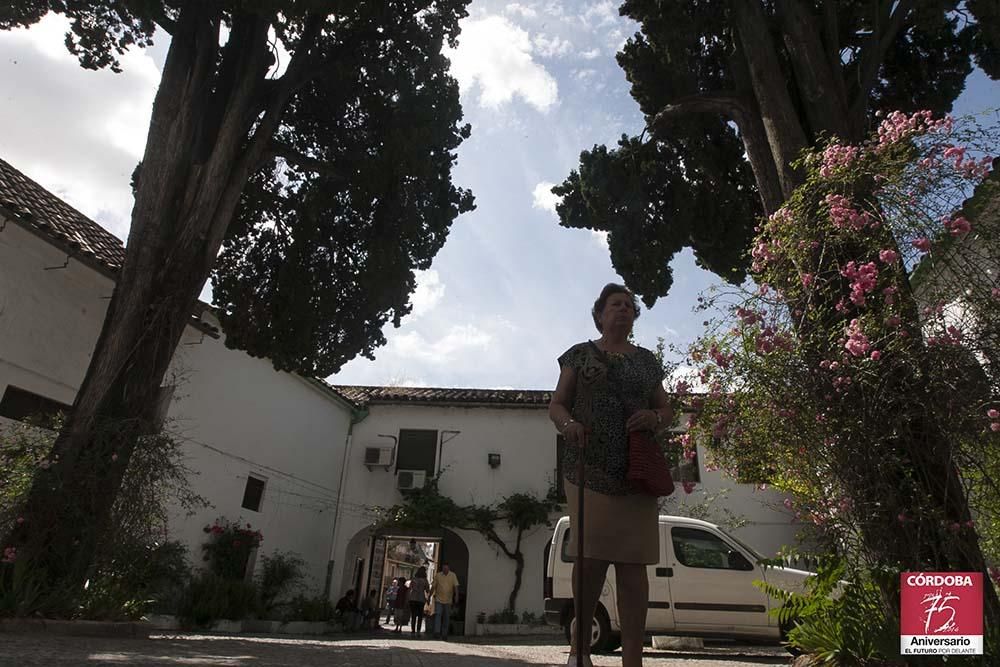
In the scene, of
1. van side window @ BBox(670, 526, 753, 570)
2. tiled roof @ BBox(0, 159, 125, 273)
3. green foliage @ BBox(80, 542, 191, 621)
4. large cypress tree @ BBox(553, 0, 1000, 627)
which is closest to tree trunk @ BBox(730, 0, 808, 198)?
large cypress tree @ BBox(553, 0, 1000, 627)

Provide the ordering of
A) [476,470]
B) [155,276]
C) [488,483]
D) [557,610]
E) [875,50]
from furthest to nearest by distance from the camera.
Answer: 1. [476,470]
2. [488,483]
3. [557,610]
4. [155,276]
5. [875,50]

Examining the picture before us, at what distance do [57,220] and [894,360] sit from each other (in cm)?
1176

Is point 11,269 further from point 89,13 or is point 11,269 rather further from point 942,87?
point 942,87

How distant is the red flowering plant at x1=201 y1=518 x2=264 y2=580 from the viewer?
1260cm

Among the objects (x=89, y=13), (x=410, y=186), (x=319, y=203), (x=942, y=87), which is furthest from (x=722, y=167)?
(x=89, y=13)

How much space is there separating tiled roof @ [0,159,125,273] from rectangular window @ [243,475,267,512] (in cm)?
568

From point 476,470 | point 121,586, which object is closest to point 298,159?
point 121,586

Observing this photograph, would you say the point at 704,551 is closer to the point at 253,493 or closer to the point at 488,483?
the point at 488,483

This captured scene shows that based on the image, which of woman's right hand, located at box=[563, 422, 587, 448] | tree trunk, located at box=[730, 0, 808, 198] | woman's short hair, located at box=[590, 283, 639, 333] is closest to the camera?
woman's right hand, located at box=[563, 422, 587, 448]

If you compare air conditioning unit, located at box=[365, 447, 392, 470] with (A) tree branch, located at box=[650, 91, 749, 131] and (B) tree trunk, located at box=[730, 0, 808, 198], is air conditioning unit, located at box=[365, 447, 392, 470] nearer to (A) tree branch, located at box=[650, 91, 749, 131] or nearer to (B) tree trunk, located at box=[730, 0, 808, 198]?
(A) tree branch, located at box=[650, 91, 749, 131]

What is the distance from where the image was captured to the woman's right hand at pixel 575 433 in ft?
8.82

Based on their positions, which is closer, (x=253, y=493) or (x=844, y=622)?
(x=844, y=622)

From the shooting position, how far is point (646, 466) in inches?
105

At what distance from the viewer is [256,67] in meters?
8.83
